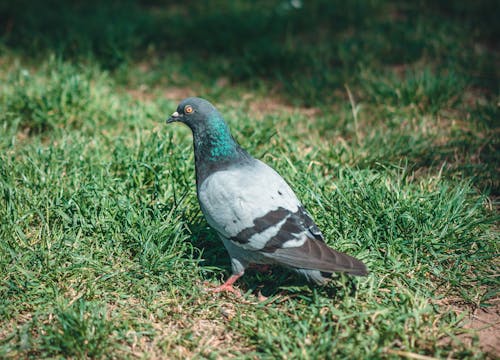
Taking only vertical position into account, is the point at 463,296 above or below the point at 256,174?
below

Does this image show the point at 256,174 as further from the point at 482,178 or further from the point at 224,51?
the point at 224,51

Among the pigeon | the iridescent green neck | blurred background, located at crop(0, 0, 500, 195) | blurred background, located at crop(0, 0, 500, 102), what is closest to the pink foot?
the pigeon

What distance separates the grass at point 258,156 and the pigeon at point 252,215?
0.25 m

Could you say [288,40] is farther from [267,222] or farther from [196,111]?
[267,222]

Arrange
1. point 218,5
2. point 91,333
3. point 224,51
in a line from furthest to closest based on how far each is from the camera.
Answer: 1. point 218,5
2. point 224,51
3. point 91,333

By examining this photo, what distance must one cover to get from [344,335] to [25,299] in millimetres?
1892

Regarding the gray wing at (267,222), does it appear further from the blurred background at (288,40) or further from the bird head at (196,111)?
the blurred background at (288,40)

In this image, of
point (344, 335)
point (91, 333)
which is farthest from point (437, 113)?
point (91, 333)

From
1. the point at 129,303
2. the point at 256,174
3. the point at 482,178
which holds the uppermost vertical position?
the point at 256,174

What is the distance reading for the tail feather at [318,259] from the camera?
2949 millimetres

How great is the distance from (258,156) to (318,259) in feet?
5.54

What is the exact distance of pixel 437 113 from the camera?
517 cm

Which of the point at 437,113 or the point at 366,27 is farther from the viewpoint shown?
the point at 366,27

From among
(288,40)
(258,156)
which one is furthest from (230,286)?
(288,40)
